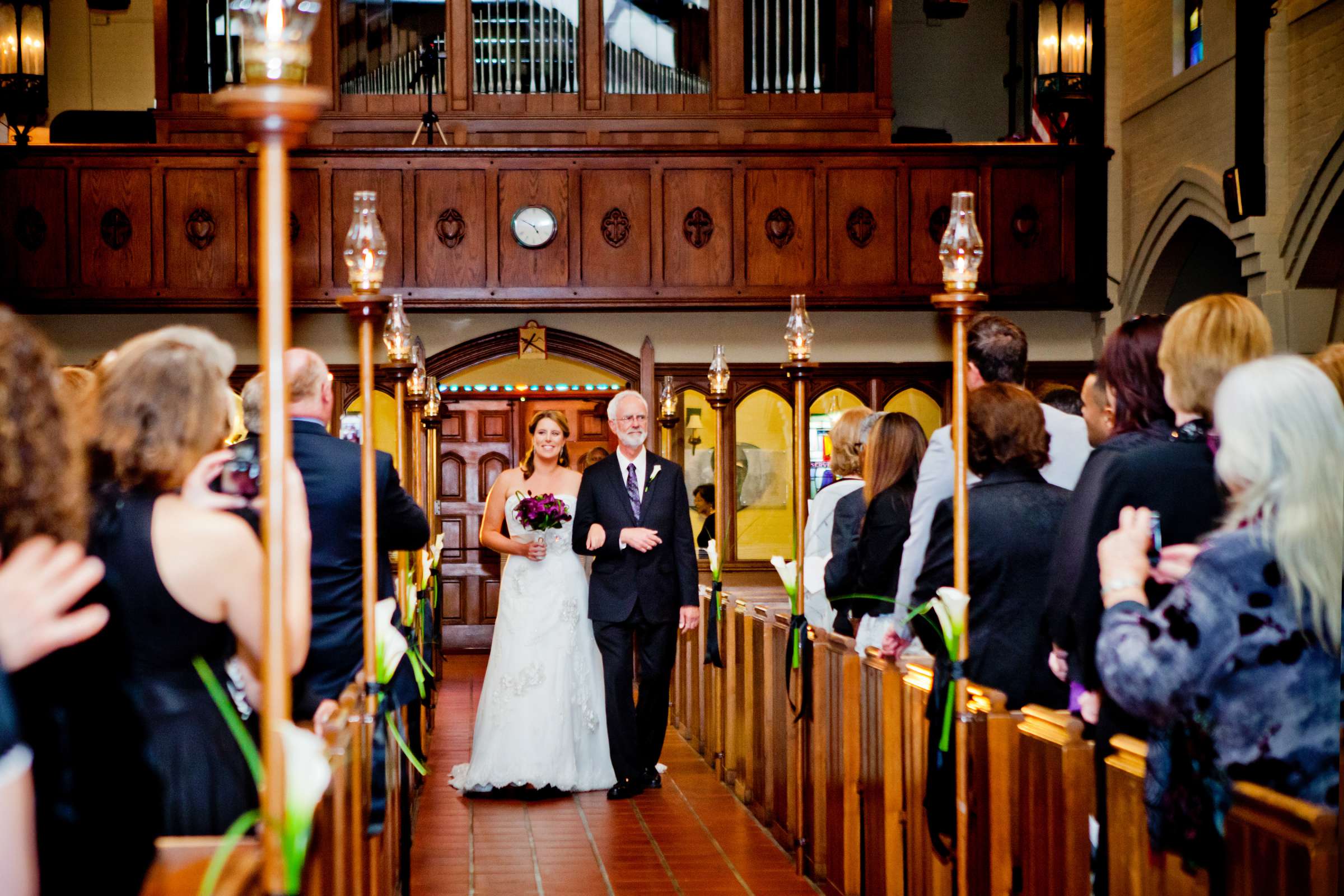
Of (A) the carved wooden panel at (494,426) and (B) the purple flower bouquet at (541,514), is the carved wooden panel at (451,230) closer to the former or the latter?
(A) the carved wooden panel at (494,426)

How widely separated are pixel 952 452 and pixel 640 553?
2682 mm

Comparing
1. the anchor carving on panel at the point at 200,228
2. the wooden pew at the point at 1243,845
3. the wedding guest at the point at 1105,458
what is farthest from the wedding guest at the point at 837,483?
the anchor carving on panel at the point at 200,228

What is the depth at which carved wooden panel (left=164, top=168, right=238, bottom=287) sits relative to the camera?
11.3 meters

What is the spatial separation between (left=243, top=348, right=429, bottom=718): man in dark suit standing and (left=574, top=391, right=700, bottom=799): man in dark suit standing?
2709 millimetres

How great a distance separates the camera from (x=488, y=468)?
1298cm

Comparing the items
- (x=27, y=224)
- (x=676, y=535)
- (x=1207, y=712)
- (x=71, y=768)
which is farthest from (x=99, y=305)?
(x=1207, y=712)

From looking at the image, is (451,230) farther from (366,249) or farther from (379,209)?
(366,249)

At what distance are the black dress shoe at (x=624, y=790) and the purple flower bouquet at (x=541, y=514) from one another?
52.7 inches

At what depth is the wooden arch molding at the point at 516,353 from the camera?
12.0m

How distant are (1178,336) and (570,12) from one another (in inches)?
398

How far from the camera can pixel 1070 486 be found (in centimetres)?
457

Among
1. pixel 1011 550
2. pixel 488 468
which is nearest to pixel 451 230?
pixel 488 468

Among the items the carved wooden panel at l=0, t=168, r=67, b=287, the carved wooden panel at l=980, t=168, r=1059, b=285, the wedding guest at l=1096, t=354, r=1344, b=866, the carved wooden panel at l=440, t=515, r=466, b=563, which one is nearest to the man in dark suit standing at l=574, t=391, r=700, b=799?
Result: the wedding guest at l=1096, t=354, r=1344, b=866

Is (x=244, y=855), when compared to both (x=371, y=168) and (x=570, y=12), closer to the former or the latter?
(x=371, y=168)
